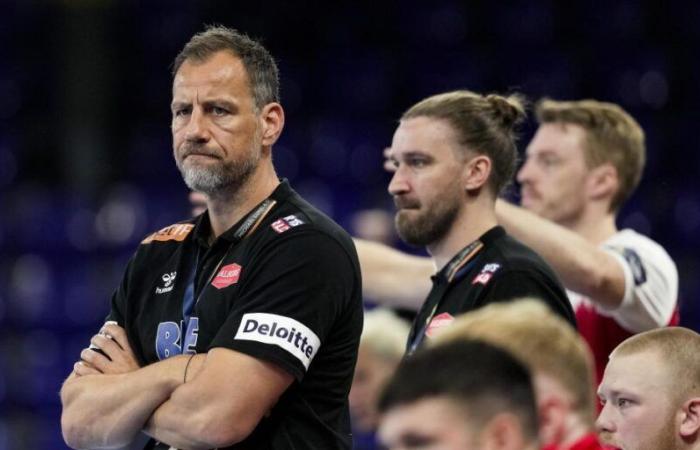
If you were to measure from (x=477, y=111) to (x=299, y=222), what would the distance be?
4.42 feet

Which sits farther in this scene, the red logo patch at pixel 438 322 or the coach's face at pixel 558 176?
the coach's face at pixel 558 176

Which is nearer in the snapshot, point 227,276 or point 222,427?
point 222,427

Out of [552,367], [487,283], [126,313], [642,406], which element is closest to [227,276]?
[126,313]

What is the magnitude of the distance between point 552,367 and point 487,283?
1639 millimetres

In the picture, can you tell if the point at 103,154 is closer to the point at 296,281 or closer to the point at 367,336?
the point at 367,336

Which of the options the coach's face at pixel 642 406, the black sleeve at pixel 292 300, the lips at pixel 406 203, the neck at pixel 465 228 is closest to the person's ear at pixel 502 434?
the black sleeve at pixel 292 300

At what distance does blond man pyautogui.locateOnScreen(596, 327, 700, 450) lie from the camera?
4008 millimetres

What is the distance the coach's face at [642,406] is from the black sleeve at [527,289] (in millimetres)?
560

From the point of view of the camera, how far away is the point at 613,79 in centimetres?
1159

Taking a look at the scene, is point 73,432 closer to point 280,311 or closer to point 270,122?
point 280,311

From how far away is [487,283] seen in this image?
464 centimetres

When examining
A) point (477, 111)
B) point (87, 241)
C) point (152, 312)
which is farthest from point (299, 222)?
point (87, 241)

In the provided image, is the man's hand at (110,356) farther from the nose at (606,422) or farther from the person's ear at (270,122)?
the nose at (606,422)

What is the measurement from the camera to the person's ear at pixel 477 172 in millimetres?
5168
